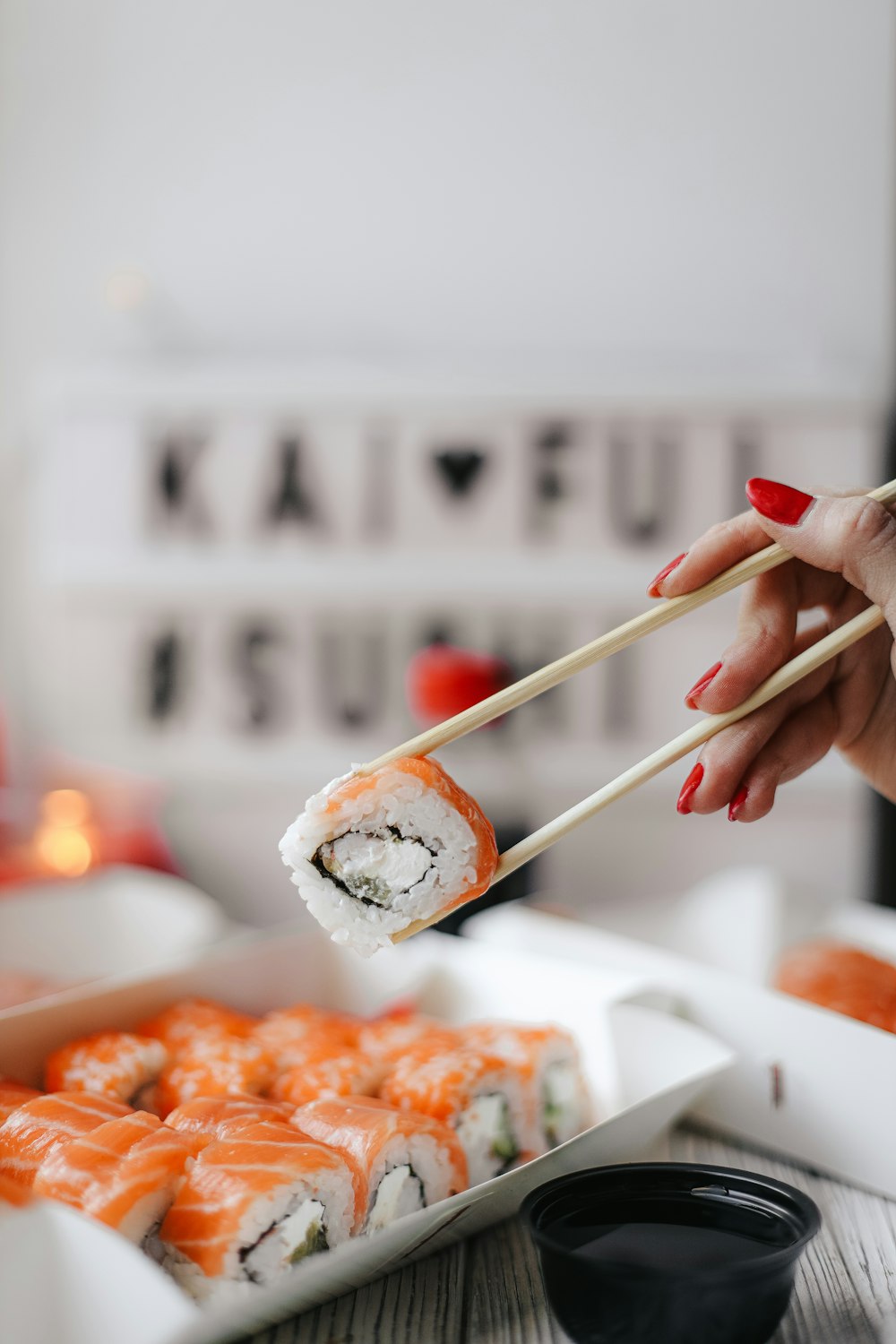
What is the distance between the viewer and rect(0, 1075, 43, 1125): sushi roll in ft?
2.69

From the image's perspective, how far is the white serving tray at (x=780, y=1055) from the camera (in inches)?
35.7

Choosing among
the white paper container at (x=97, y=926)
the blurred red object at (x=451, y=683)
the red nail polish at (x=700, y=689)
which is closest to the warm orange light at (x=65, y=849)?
the white paper container at (x=97, y=926)

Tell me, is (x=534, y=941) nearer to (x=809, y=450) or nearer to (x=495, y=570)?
(x=495, y=570)

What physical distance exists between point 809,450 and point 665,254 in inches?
20.0

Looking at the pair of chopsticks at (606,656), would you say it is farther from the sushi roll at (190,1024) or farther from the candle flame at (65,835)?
the candle flame at (65,835)

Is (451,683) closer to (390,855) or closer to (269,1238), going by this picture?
(390,855)

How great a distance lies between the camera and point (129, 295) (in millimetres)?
2266

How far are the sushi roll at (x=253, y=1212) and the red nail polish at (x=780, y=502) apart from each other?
56cm

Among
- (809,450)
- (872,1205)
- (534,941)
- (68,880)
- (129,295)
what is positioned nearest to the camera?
(872,1205)

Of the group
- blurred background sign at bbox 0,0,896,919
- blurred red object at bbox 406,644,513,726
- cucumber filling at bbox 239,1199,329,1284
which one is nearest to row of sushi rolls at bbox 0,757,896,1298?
cucumber filling at bbox 239,1199,329,1284

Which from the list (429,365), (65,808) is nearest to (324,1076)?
(65,808)

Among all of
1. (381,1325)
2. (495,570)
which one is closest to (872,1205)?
(381,1325)

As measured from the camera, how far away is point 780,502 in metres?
Answer: 0.83

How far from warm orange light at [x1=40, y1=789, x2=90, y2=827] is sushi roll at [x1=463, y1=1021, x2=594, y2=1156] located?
116 centimetres
